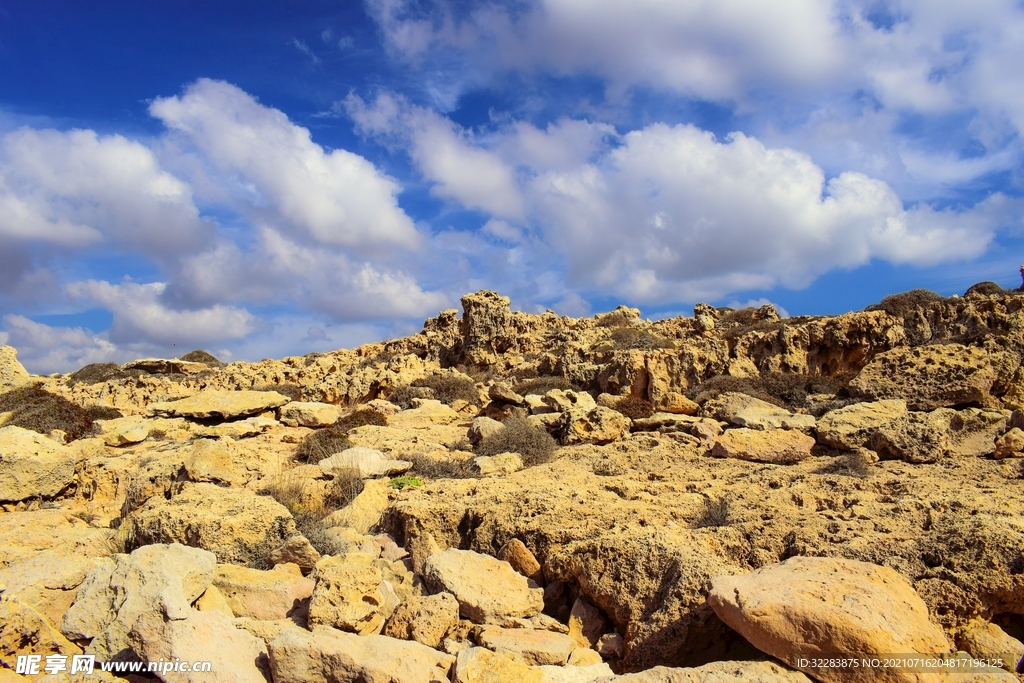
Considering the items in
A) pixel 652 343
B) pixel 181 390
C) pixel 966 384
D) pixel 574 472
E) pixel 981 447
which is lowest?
pixel 574 472

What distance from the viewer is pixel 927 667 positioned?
333cm

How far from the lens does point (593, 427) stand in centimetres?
955

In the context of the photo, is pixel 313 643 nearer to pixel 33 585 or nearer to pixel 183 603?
pixel 183 603

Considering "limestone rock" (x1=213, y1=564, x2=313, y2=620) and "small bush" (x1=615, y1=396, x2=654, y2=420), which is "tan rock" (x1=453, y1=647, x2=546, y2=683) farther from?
"small bush" (x1=615, y1=396, x2=654, y2=420)

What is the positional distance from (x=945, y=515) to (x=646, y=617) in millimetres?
2277

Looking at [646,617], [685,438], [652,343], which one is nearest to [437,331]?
[652,343]

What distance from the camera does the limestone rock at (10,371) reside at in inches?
725

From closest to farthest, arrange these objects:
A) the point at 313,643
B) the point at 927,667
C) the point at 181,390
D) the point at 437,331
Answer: the point at 927,667 → the point at 313,643 → the point at 181,390 → the point at 437,331

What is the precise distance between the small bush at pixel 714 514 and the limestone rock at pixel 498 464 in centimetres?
301

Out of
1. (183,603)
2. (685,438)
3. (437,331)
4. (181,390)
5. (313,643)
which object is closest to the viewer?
(313,643)

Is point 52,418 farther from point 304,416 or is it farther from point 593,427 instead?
point 593,427

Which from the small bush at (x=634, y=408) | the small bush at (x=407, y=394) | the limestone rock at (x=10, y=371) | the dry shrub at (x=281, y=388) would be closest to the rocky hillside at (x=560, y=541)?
the small bush at (x=634, y=408)

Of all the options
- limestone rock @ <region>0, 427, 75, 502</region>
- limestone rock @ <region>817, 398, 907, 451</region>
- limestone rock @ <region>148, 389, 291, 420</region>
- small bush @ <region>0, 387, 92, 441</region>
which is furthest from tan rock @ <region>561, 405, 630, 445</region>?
small bush @ <region>0, 387, 92, 441</region>

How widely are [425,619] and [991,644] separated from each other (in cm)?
343
